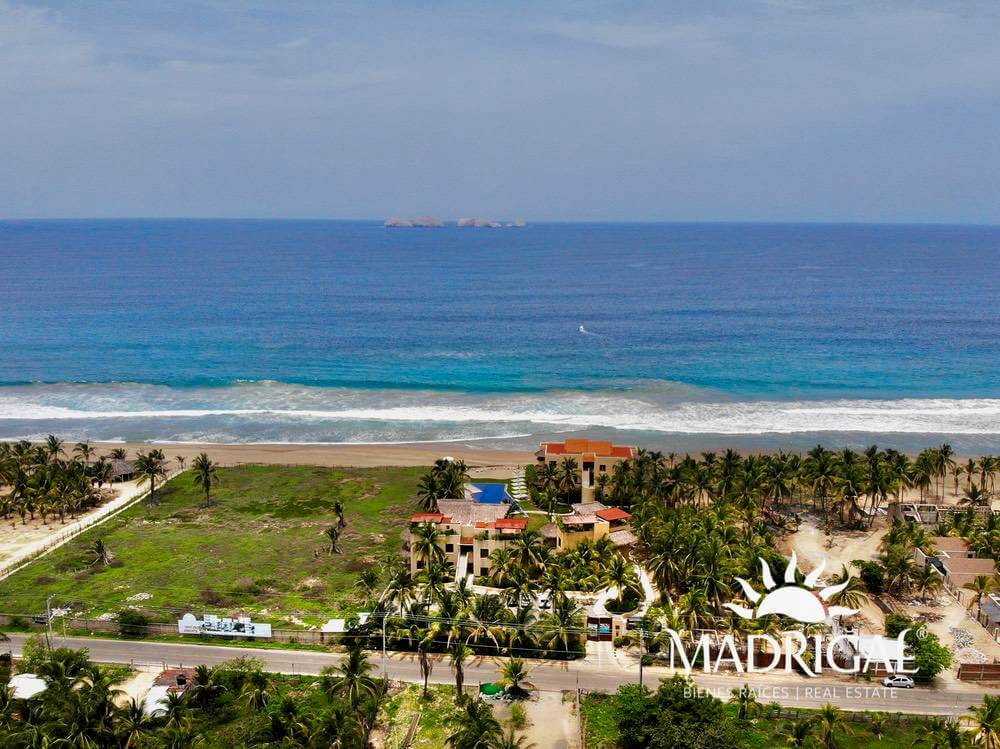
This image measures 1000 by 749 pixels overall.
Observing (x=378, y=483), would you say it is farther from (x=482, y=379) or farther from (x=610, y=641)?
(x=482, y=379)

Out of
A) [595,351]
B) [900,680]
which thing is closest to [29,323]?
[595,351]

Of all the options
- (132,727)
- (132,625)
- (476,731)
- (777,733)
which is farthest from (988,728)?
(132,625)

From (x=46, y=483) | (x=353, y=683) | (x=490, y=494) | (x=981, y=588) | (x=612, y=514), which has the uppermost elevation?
(x=46, y=483)

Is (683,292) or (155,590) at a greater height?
(683,292)

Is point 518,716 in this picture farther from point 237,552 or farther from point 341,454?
point 341,454

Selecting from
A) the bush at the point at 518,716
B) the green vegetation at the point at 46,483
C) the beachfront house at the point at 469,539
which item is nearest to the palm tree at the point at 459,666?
the bush at the point at 518,716

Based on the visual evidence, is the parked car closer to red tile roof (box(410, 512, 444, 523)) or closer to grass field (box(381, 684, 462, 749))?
grass field (box(381, 684, 462, 749))
